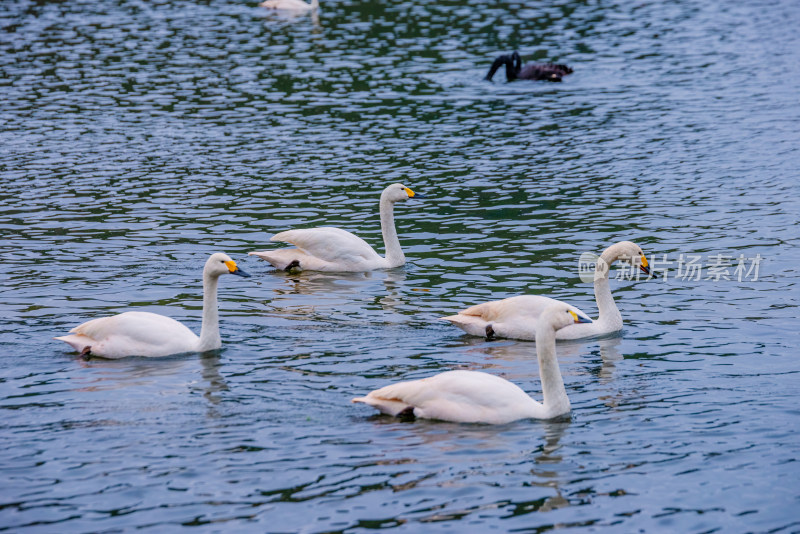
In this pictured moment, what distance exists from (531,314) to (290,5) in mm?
35634

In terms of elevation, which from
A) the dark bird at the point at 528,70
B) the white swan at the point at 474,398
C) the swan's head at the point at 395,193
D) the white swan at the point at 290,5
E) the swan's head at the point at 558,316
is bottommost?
the white swan at the point at 474,398

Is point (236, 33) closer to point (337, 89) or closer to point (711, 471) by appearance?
point (337, 89)

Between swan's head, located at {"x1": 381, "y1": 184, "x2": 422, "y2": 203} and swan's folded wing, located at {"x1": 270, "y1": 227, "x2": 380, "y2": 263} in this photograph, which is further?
swan's head, located at {"x1": 381, "y1": 184, "x2": 422, "y2": 203}

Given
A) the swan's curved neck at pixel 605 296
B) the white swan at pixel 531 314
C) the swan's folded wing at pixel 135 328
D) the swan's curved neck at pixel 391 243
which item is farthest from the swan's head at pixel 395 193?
the swan's folded wing at pixel 135 328

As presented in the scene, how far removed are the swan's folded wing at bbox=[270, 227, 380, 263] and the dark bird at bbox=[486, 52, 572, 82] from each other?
15.5 metres

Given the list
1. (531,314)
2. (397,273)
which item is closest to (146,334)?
(531,314)

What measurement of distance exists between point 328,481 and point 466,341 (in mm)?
4778

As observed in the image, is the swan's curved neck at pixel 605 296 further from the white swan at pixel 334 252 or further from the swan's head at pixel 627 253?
the white swan at pixel 334 252

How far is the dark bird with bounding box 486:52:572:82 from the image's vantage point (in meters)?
33.0

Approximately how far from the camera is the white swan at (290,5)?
47.6 meters

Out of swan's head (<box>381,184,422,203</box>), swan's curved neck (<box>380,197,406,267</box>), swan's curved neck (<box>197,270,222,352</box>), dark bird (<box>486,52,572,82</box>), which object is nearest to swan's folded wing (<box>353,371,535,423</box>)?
swan's curved neck (<box>197,270,222,352</box>)

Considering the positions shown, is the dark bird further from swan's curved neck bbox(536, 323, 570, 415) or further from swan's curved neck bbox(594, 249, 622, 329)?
swan's curved neck bbox(536, 323, 570, 415)

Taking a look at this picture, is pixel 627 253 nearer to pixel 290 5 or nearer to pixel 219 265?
pixel 219 265

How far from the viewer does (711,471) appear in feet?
36.5
